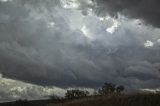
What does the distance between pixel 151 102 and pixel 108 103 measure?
5541 millimetres

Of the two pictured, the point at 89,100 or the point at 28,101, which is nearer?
the point at 89,100

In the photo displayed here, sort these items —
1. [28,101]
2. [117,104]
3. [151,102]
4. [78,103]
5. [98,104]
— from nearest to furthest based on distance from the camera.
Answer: [151,102]
[117,104]
[98,104]
[78,103]
[28,101]

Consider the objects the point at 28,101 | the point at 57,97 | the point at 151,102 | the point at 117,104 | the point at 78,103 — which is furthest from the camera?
the point at 28,101

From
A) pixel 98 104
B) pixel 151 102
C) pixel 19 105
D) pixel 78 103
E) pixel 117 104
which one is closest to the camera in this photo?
pixel 151 102

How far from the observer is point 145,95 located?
36.4 metres

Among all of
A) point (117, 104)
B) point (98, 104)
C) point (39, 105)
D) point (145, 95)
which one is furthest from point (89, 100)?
point (39, 105)

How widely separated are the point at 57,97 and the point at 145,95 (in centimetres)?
4622

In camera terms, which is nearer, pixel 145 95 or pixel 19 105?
pixel 145 95

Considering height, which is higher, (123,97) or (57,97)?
(57,97)

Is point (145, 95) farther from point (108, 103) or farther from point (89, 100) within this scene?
point (89, 100)

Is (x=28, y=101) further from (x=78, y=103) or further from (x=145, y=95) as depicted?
(x=145, y=95)

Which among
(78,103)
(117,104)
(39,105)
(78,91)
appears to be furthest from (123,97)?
(78,91)

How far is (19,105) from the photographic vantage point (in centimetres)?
9475

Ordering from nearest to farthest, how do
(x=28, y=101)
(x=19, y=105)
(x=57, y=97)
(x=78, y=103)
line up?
(x=78, y=103) → (x=57, y=97) → (x=19, y=105) → (x=28, y=101)
